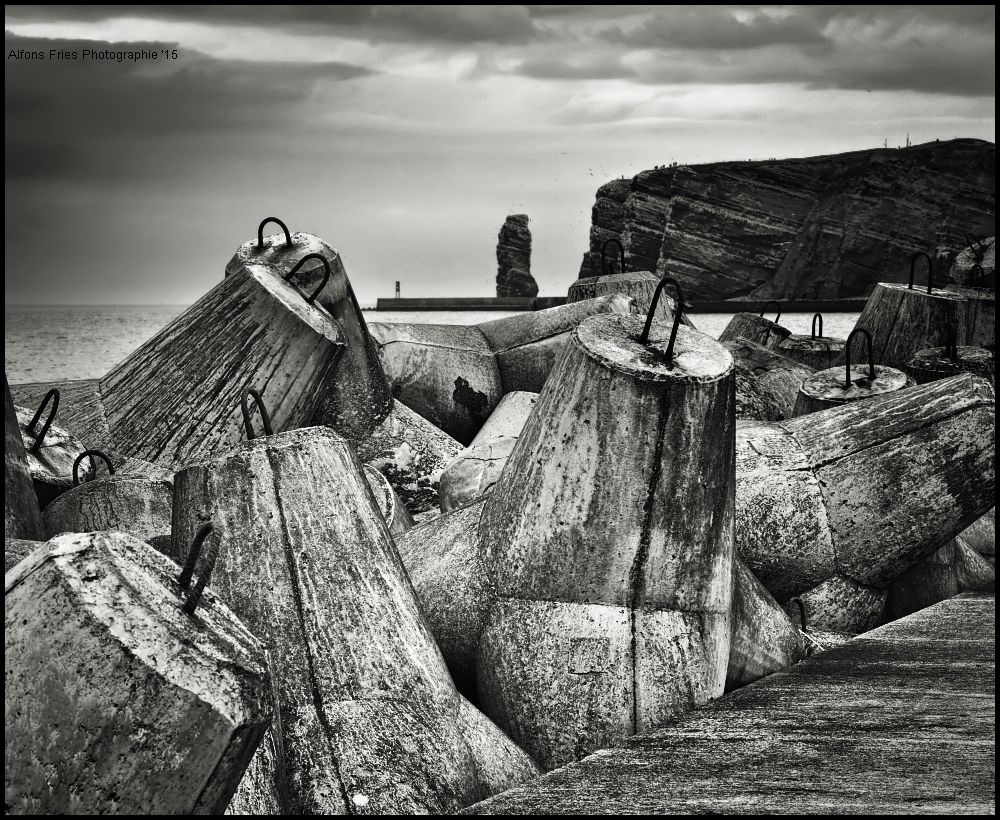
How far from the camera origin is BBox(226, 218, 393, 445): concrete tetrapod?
17.4ft

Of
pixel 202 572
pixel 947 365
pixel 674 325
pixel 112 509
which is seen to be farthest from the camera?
pixel 947 365

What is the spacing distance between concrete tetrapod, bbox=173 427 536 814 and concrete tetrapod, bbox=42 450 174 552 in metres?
0.97

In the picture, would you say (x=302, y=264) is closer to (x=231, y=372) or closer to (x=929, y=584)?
(x=231, y=372)

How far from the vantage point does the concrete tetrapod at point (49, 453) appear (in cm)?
423

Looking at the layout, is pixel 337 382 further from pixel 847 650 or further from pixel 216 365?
pixel 847 650

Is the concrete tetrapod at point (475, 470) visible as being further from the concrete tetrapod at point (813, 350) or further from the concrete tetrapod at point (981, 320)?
the concrete tetrapod at point (981, 320)

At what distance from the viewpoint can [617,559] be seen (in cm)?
305

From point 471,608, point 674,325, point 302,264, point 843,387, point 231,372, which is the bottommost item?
point 471,608

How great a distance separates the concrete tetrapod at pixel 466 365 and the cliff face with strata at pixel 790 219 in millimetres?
33843

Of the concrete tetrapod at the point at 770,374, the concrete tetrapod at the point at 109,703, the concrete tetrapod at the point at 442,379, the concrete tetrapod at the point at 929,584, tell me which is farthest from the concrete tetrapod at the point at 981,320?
the concrete tetrapod at the point at 109,703

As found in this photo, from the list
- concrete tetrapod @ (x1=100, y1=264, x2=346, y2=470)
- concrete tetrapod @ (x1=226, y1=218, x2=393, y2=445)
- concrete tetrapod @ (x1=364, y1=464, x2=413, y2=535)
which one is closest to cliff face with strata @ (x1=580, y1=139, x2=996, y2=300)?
Result: concrete tetrapod @ (x1=226, y1=218, x2=393, y2=445)

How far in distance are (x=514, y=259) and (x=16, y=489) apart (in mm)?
44737

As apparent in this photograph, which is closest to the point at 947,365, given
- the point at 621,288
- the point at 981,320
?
the point at 981,320

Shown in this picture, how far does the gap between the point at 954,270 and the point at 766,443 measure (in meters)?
6.42
